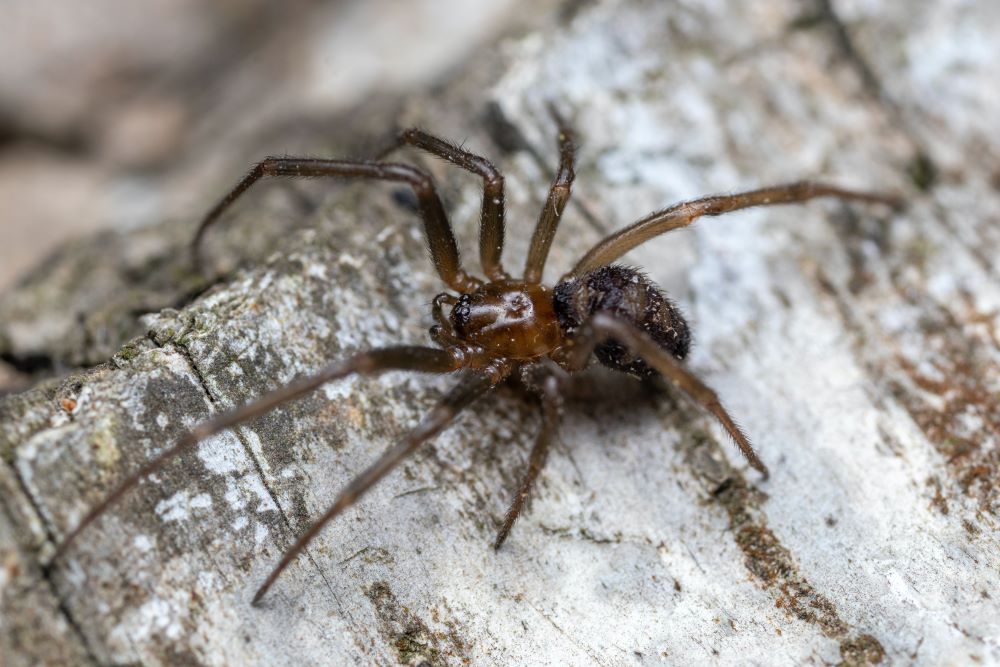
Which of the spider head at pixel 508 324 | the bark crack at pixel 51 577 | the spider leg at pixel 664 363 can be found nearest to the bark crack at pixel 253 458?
the bark crack at pixel 51 577

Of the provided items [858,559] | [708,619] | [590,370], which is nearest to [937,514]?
[858,559]

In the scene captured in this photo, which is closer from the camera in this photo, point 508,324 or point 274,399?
point 274,399

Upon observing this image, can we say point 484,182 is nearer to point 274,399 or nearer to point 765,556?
point 274,399

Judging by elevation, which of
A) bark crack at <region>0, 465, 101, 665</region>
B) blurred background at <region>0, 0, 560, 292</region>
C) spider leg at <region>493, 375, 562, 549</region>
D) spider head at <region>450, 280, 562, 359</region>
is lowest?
spider leg at <region>493, 375, 562, 549</region>

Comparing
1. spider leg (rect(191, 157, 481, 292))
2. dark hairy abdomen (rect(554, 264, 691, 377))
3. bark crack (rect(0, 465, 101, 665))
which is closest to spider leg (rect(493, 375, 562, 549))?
dark hairy abdomen (rect(554, 264, 691, 377))

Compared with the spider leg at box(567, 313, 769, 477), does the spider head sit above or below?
above

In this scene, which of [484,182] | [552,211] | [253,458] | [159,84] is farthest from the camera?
[159,84]

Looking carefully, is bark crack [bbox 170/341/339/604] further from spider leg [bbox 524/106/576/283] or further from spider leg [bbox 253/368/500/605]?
spider leg [bbox 524/106/576/283]

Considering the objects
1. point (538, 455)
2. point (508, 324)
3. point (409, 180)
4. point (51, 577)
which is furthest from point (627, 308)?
point (51, 577)
